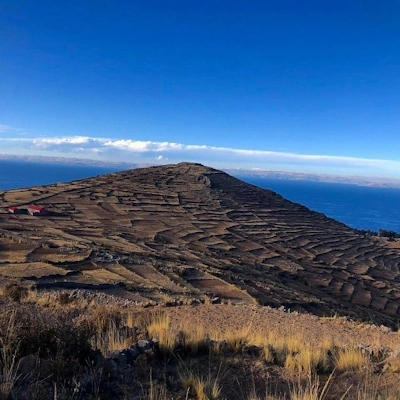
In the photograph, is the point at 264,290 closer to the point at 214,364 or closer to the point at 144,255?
the point at 144,255

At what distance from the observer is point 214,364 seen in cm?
570

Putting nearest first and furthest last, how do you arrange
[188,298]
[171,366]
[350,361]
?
1. [171,366]
2. [350,361]
3. [188,298]

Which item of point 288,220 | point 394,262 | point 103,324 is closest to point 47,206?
point 288,220

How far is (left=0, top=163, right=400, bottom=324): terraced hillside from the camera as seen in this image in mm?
18312

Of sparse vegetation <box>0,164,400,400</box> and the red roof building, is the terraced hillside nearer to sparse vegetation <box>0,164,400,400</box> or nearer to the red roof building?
sparse vegetation <box>0,164,400,400</box>

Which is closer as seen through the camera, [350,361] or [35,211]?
[350,361]

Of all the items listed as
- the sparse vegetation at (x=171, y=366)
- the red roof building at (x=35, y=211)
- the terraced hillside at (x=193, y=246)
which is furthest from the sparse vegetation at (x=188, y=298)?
the red roof building at (x=35, y=211)

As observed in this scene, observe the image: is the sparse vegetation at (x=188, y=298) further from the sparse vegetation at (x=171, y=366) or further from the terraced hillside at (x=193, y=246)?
the terraced hillside at (x=193, y=246)

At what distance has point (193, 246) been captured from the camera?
103ft

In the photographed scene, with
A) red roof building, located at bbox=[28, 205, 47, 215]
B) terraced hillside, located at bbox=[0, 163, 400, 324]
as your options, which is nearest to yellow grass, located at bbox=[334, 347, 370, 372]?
terraced hillside, located at bbox=[0, 163, 400, 324]

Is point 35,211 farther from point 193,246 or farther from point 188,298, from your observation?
point 188,298

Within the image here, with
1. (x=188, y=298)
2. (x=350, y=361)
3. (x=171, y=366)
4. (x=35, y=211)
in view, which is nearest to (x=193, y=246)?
(x=35, y=211)

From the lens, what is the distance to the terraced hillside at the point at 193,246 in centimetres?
1831

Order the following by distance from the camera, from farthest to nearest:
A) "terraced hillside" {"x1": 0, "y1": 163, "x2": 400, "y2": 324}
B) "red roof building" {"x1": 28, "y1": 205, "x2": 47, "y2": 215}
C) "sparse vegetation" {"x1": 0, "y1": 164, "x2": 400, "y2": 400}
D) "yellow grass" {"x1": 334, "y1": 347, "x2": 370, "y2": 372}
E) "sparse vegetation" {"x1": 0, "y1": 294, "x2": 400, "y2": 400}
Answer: "red roof building" {"x1": 28, "y1": 205, "x2": 47, "y2": 215}, "terraced hillside" {"x1": 0, "y1": 163, "x2": 400, "y2": 324}, "yellow grass" {"x1": 334, "y1": 347, "x2": 370, "y2": 372}, "sparse vegetation" {"x1": 0, "y1": 164, "x2": 400, "y2": 400}, "sparse vegetation" {"x1": 0, "y1": 294, "x2": 400, "y2": 400}
